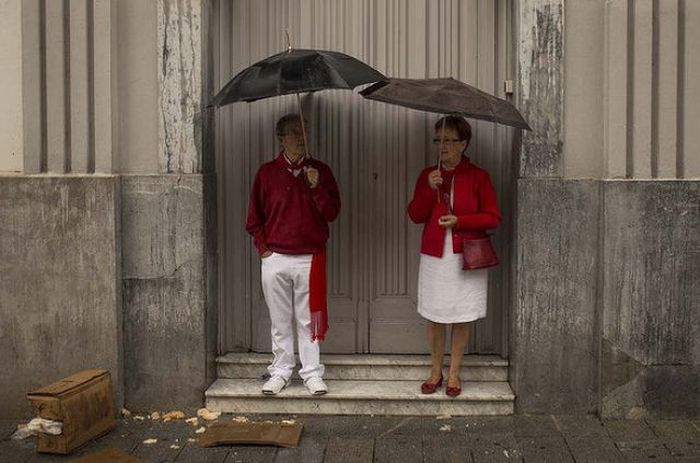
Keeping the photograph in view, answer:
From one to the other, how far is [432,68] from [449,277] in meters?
1.58

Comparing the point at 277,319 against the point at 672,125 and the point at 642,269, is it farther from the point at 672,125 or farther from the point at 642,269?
the point at 672,125

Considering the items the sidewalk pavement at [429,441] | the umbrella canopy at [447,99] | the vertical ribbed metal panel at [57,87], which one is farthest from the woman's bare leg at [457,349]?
the vertical ribbed metal panel at [57,87]

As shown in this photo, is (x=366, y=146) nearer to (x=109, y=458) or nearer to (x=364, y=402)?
(x=364, y=402)

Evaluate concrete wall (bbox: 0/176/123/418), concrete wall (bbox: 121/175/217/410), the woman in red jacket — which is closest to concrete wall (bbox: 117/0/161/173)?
concrete wall (bbox: 121/175/217/410)

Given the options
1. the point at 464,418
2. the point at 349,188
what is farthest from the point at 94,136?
the point at 464,418

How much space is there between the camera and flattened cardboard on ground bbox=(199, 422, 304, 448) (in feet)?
21.1

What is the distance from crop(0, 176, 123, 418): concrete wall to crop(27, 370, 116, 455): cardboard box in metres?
0.34

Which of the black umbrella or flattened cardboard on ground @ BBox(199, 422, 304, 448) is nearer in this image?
the black umbrella

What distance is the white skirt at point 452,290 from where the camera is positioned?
6.94m

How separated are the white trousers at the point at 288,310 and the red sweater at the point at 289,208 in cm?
10

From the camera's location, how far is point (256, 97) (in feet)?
20.7

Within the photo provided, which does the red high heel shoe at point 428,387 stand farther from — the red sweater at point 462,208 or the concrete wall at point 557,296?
the red sweater at point 462,208

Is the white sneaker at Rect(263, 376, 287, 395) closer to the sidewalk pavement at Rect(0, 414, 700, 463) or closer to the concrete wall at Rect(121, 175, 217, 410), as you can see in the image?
the sidewalk pavement at Rect(0, 414, 700, 463)

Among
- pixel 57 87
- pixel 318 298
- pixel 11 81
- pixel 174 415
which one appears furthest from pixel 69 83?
pixel 174 415
